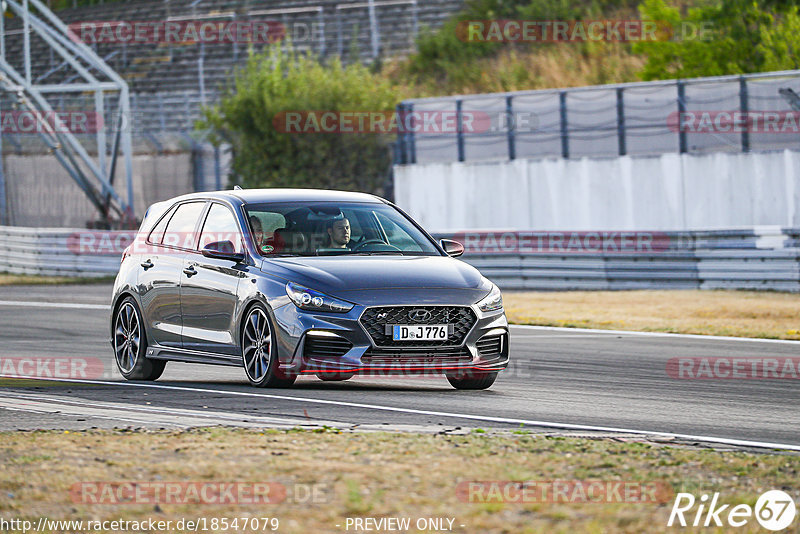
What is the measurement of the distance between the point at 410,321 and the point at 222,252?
70.8 inches

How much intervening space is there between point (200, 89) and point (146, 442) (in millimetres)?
40911

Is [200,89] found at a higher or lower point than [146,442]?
higher

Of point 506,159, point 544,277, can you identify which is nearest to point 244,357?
point 544,277

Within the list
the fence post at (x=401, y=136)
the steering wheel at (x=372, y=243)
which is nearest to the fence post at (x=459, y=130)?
the fence post at (x=401, y=136)

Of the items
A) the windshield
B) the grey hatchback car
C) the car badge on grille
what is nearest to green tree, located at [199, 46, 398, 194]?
the grey hatchback car

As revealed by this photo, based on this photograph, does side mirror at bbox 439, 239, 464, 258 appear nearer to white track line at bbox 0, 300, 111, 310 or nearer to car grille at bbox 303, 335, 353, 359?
car grille at bbox 303, 335, 353, 359

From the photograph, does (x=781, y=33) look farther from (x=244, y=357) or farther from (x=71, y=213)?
(x=244, y=357)

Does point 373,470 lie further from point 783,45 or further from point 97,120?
point 97,120

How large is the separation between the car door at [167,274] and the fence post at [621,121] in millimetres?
18860

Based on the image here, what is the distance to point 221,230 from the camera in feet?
38.8

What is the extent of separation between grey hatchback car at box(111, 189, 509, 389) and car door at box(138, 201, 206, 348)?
1 centimetres

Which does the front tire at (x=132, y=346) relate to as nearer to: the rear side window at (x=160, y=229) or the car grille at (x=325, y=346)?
the rear side window at (x=160, y=229)

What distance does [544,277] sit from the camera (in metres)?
25.7

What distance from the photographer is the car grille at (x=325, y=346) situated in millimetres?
10422
